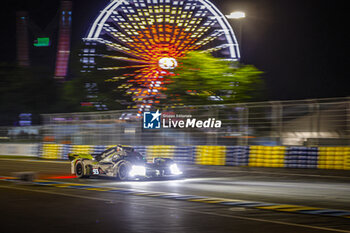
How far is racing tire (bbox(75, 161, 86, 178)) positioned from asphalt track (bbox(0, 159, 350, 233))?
561mm

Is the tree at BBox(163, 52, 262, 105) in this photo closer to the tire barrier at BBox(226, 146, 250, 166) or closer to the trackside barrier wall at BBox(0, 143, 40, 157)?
the trackside barrier wall at BBox(0, 143, 40, 157)

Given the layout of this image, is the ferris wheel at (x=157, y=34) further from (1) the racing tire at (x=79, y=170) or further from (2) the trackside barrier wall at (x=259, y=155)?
(1) the racing tire at (x=79, y=170)

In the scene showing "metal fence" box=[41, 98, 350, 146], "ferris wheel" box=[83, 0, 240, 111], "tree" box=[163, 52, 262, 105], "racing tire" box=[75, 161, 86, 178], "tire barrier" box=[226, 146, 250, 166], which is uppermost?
"ferris wheel" box=[83, 0, 240, 111]

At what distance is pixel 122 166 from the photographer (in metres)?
14.7

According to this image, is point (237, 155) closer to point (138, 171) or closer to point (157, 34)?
point (138, 171)

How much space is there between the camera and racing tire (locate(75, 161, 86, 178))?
15352mm

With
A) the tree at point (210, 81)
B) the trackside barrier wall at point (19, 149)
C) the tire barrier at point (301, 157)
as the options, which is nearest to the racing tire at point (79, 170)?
the tire barrier at point (301, 157)

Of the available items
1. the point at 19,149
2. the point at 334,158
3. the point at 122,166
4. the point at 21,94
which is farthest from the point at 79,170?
the point at 21,94

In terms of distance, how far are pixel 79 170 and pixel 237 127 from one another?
29.6 feet

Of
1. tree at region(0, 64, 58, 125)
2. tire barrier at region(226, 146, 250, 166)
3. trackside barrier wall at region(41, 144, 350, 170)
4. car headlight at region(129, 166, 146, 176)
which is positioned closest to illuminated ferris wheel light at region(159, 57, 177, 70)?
trackside barrier wall at region(41, 144, 350, 170)

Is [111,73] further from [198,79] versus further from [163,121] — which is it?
[163,121]

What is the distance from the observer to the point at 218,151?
21594 mm

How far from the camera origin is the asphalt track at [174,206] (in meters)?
7.25

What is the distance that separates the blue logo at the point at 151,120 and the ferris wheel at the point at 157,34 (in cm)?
523
